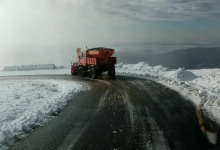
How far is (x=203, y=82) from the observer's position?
1453 cm

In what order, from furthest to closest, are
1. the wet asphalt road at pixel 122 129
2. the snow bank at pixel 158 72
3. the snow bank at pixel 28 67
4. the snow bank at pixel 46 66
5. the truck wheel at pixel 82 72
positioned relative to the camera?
the snow bank at pixel 28 67
the snow bank at pixel 46 66
the truck wheel at pixel 82 72
the snow bank at pixel 158 72
the wet asphalt road at pixel 122 129

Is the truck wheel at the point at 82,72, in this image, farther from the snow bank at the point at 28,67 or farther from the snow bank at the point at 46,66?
the snow bank at the point at 28,67

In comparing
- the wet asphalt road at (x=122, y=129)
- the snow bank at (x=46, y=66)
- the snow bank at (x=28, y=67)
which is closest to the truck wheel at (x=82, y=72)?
the wet asphalt road at (x=122, y=129)

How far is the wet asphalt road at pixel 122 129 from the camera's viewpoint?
16.4 ft

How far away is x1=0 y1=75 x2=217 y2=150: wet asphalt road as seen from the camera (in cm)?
499

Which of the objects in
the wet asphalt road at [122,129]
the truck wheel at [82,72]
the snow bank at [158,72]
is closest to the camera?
the wet asphalt road at [122,129]

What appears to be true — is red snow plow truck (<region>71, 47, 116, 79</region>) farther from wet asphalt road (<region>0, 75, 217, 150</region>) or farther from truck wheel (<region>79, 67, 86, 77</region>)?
wet asphalt road (<region>0, 75, 217, 150</region>)

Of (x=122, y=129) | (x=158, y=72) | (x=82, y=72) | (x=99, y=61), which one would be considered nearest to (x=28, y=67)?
(x=82, y=72)

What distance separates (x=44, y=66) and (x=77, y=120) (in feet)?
109

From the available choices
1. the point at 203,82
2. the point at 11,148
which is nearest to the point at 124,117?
the point at 11,148

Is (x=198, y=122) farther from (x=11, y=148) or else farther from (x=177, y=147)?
(x=11, y=148)

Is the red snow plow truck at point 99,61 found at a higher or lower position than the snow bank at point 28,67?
higher

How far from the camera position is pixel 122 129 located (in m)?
5.98

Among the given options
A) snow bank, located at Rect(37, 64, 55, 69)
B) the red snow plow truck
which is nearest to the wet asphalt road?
the red snow plow truck
